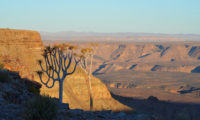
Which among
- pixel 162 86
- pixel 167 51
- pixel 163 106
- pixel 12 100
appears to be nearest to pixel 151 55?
pixel 167 51

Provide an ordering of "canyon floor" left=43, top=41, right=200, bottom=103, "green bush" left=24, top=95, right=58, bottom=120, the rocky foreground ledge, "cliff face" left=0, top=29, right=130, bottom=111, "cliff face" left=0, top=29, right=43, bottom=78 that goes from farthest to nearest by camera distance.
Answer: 1. "canyon floor" left=43, top=41, right=200, bottom=103
2. "cliff face" left=0, top=29, right=43, bottom=78
3. "cliff face" left=0, top=29, right=130, bottom=111
4. the rocky foreground ledge
5. "green bush" left=24, top=95, right=58, bottom=120

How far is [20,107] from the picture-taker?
7980 millimetres

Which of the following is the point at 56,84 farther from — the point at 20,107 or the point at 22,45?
the point at 20,107

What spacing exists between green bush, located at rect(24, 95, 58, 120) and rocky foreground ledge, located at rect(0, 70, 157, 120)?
178 millimetres

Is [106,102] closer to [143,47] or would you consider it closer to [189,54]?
[189,54]

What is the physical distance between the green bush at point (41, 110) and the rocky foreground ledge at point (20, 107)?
18 centimetres

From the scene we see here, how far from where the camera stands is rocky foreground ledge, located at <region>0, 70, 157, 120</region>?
24.3 feet

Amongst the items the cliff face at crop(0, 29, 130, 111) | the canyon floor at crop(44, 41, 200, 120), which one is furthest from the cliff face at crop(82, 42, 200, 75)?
the cliff face at crop(0, 29, 130, 111)

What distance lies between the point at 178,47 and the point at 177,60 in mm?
16532

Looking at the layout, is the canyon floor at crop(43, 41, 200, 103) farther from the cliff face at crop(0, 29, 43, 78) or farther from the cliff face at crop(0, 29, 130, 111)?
the cliff face at crop(0, 29, 43, 78)

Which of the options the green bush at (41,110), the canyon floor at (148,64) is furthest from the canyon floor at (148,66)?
the green bush at (41,110)

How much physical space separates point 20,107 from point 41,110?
4.13ft

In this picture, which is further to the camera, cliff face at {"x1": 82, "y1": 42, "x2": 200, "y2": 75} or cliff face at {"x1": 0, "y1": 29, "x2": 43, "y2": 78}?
cliff face at {"x1": 82, "y1": 42, "x2": 200, "y2": 75}

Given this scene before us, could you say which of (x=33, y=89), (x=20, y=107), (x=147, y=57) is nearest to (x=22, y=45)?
(x=33, y=89)
